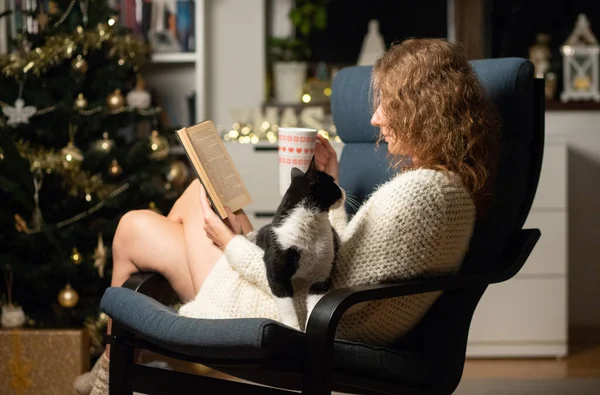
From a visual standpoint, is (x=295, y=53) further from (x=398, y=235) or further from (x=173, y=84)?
(x=398, y=235)

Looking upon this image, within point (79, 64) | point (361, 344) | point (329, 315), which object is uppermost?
point (79, 64)

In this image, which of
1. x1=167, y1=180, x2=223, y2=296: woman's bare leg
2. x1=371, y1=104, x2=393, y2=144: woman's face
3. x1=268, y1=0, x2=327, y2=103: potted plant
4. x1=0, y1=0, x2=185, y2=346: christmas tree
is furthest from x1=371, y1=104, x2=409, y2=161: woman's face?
x1=268, y1=0, x2=327, y2=103: potted plant

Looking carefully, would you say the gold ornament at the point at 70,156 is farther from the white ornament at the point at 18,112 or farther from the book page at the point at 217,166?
the book page at the point at 217,166

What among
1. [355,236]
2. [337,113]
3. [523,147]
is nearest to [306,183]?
[355,236]

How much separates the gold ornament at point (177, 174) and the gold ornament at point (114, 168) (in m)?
0.21

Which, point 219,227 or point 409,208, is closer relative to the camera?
point 409,208

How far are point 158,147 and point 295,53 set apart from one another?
92 cm

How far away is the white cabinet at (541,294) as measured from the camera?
319 centimetres

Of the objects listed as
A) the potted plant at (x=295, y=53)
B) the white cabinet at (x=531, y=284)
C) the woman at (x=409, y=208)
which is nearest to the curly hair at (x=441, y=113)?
the woman at (x=409, y=208)

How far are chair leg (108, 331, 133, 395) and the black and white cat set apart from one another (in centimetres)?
41

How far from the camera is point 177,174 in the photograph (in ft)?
10.5

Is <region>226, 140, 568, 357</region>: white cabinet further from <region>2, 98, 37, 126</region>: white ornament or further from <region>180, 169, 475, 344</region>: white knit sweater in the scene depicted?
<region>180, 169, 475, 344</region>: white knit sweater

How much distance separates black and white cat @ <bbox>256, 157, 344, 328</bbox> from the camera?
5.23ft

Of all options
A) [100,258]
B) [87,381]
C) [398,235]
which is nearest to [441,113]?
[398,235]
